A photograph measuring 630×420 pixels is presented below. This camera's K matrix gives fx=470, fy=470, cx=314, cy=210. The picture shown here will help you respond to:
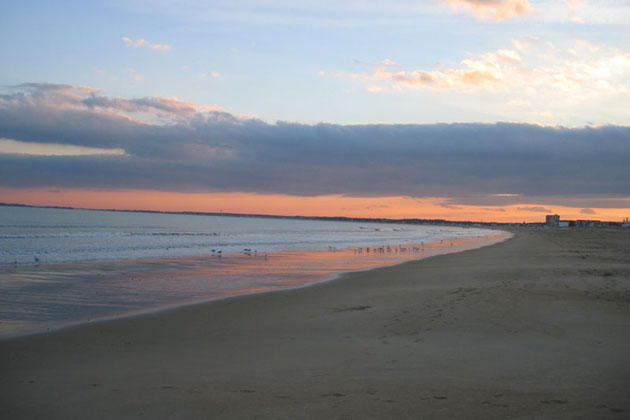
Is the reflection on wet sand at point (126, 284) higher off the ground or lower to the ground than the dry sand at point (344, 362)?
lower

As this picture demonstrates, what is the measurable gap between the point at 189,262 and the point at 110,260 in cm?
482

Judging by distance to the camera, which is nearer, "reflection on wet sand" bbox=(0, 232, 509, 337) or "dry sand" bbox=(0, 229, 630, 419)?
"dry sand" bbox=(0, 229, 630, 419)

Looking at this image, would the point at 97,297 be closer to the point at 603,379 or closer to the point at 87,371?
the point at 87,371

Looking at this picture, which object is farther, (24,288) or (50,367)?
(24,288)

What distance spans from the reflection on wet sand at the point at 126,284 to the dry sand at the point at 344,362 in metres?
1.74

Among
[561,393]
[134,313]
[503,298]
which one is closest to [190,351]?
[134,313]

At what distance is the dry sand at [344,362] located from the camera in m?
5.70

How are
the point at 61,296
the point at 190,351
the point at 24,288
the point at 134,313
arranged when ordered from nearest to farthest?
1. the point at 190,351
2. the point at 134,313
3. the point at 61,296
4. the point at 24,288

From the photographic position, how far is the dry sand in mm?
5699

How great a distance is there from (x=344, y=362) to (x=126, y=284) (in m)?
13.7

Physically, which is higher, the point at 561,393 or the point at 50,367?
the point at 561,393

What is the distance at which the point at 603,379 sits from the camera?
6457 mm

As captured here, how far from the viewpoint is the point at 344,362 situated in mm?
7621

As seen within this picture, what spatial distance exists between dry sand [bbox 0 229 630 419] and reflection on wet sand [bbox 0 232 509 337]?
1744mm
